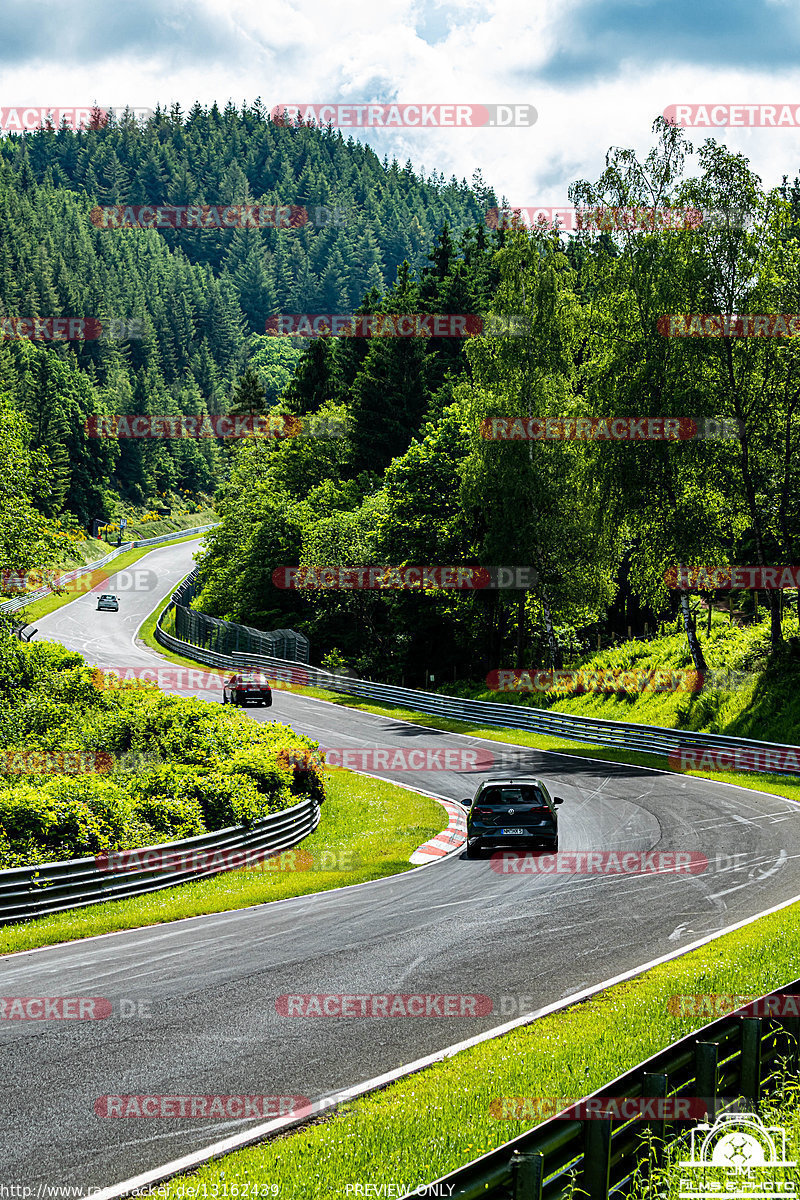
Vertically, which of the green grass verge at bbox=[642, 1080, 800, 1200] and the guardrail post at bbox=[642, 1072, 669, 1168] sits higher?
the guardrail post at bbox=[642, 1072, 669, 1168]

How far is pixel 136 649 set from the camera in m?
62.4

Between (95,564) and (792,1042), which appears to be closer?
(792,1042)

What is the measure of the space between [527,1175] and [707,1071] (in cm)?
199

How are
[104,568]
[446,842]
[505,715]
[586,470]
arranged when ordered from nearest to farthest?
[446,842] < [586,470] < [505,715] < [104,568]

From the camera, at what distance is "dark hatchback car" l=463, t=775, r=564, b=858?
62.8 feet

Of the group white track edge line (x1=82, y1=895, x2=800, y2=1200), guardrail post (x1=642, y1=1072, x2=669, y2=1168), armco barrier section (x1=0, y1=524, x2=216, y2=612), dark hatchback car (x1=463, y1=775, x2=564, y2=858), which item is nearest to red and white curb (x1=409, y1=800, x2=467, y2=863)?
dark hatchback car (x1=463, y1=775, x2=564, y2=858)

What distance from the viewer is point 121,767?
24.9m

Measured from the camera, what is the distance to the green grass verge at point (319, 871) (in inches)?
594

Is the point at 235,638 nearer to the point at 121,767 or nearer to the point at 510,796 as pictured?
the point at 121,767

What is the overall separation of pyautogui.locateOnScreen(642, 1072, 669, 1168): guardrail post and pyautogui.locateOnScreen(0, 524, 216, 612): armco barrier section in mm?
46854

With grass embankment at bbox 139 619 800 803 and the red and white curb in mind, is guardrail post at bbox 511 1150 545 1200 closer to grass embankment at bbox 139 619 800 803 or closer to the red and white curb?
the red and white curb

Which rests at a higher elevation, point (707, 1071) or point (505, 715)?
point (707, 1071)

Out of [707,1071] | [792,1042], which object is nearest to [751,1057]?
[707,1071]

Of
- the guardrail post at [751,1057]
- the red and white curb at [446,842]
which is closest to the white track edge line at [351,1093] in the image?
the guardrail post at [751,1057]
